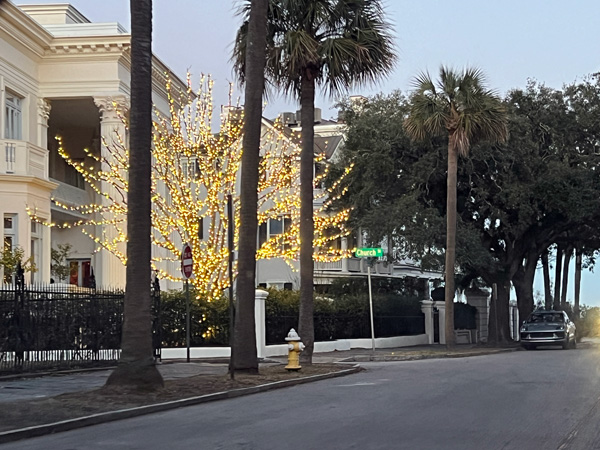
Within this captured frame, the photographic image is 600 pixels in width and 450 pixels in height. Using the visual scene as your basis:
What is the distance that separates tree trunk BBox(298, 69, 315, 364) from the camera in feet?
79.7

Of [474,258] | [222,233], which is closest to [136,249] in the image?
[222,233]

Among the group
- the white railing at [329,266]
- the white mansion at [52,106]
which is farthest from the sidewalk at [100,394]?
the white railing at [329,266]

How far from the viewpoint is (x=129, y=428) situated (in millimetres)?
12359

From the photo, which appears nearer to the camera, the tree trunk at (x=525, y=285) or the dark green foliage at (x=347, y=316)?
the dark green foliage at (x=347, y=316)

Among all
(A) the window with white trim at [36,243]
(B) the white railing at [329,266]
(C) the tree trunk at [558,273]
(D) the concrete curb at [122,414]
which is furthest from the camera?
(C) the tree trunk at [558,273]

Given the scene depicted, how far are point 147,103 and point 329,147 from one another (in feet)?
125

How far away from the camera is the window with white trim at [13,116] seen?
33.8m

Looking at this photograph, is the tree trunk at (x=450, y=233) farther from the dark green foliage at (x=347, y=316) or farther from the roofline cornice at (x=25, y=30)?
the roofline cornice at (x=25, y=30)

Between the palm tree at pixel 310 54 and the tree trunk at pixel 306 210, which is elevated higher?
the palm tree at pixel 310 54

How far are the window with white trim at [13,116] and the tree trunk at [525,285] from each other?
76.8 feet

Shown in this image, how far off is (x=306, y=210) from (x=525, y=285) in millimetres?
24545

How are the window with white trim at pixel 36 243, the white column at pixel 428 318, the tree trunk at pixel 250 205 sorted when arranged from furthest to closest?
the white column at pixel 428 318
the window with white trim at pixel 36 243
the tree trunk at pixel 250 205

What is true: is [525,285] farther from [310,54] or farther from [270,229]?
[310,54]

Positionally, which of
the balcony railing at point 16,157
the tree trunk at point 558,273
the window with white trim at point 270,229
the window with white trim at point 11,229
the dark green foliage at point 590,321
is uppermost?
the balcony railing at point 16,157
